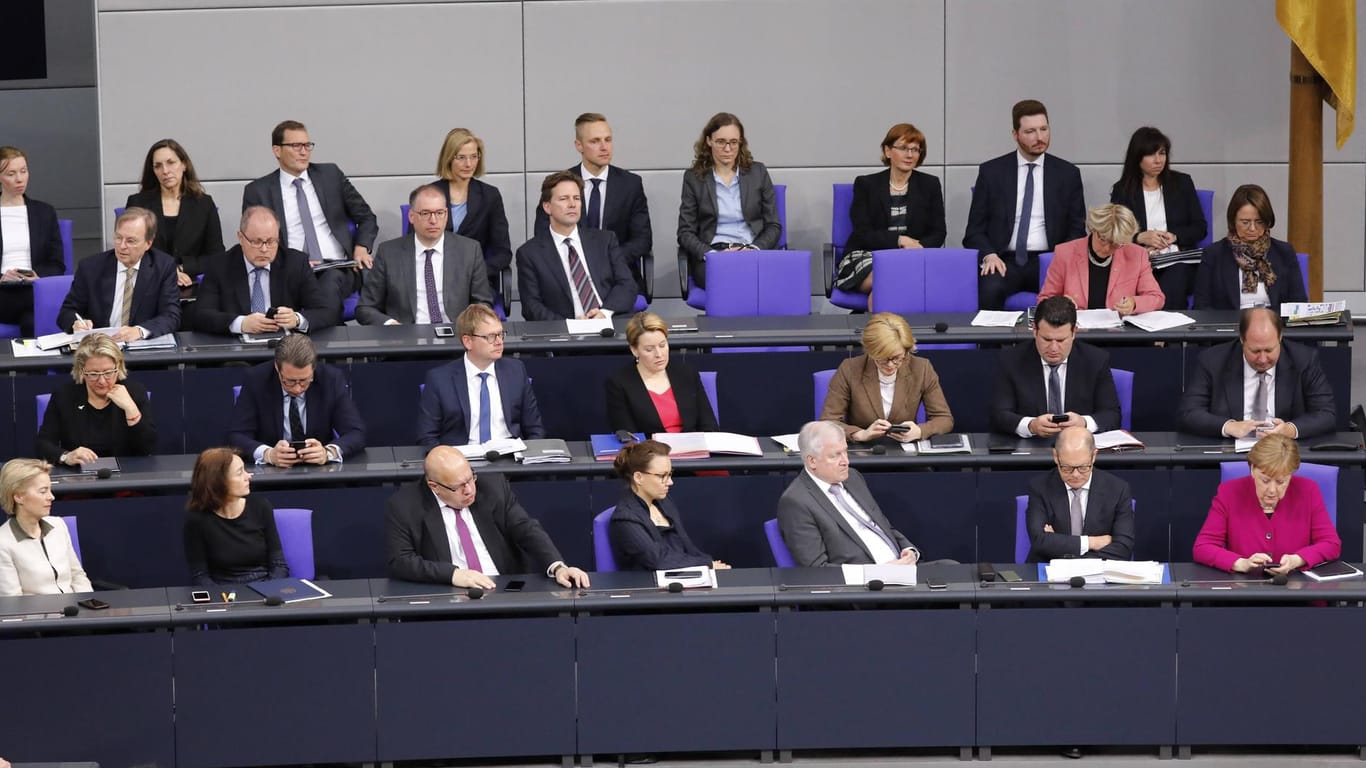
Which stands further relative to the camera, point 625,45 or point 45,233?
point 625,45

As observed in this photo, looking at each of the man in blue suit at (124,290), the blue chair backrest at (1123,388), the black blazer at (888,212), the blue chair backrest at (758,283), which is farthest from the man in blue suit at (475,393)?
the black blazer at (888,212)

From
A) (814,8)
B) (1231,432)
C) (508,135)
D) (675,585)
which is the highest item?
(814,8)

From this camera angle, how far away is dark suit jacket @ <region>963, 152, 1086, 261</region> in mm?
8000

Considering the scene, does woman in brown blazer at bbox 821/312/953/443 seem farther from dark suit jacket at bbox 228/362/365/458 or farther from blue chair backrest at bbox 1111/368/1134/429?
dark suit jacket at bbox 228/362/365/458

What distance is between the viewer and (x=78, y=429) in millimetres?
6117

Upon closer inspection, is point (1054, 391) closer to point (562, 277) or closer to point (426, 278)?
point (562, 277)

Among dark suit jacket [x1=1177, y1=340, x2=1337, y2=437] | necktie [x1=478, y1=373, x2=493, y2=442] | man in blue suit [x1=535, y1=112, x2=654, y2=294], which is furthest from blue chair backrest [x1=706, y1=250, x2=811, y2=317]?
dark suit jacket [x1=1177, y1=340, x2=1337, y2=437]

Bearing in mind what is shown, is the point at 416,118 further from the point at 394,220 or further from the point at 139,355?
the point at 139,355

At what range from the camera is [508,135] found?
351 inches

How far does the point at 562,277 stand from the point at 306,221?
1382mm

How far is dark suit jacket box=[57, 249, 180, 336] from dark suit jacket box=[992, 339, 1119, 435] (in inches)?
132

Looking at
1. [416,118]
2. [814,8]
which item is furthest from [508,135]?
[814,8]

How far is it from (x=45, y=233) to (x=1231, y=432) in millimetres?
5238

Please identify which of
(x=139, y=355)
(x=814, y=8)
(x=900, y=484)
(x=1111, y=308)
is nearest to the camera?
(x=900, y=484)
